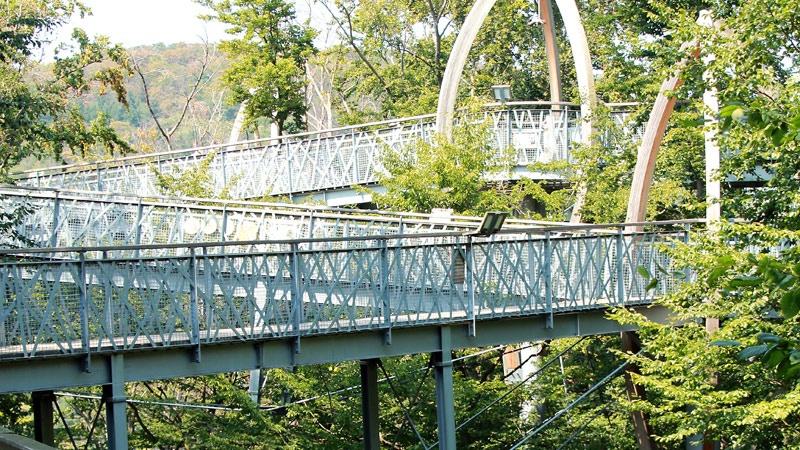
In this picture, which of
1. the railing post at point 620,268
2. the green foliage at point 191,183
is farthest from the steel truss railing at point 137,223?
the green foliage at point 191,183

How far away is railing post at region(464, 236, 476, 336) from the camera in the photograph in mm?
15505

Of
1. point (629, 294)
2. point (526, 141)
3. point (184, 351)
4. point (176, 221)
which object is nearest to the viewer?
point (184, 351)

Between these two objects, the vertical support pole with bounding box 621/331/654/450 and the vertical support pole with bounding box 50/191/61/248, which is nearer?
the vertical support pole with bounding box 621/331/654/450

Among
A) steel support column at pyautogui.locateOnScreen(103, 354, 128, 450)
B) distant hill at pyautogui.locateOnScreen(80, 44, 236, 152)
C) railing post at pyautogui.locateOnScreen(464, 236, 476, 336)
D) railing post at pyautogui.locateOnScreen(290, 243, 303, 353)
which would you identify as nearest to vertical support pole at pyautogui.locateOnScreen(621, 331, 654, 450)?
railing post at pyautogui.locateOnScreen(464, 236, 476, 336)

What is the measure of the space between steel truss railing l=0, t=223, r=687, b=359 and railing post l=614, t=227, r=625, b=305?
0.01 meters

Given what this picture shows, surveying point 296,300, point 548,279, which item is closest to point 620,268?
point 548,279

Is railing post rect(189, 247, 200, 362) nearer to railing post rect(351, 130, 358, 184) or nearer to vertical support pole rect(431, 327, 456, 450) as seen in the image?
vertical support pole rect(431, 327, 456, 450)

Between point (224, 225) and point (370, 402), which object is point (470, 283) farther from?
A: point (224, 225)

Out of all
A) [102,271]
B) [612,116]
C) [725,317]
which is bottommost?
[725,317]

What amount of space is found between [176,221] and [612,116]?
8.92 meters

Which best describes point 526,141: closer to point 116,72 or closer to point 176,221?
point 176,221

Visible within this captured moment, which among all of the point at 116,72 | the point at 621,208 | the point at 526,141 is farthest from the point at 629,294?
the point at 116,72

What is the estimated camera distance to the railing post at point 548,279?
16.2 meters

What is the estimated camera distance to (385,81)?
131 feet
